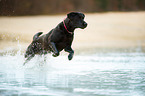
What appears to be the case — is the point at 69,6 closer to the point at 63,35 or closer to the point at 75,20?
the point at 63,35

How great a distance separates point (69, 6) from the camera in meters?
26.5

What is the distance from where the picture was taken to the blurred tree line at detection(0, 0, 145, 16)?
26156 millimetres

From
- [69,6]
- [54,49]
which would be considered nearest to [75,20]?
[54,49]

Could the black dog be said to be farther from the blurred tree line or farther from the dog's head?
the blurred tree line

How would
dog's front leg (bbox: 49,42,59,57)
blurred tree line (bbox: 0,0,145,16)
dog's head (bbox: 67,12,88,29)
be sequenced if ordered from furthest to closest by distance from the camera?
1. blurred tree line (bbox: 0,0,145,16)
2. dog's front leg (bbox: 49,42,59,57)
3. dog's head (bbox: 67,12,88,29)

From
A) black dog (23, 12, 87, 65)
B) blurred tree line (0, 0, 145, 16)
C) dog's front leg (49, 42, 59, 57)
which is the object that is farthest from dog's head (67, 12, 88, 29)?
blurred tree line (0, 0, 145, 16)

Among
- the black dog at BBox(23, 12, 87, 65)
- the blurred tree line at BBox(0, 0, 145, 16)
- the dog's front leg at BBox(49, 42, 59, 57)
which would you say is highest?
the blurred tree line at BBox(0, 0, 145, 16)

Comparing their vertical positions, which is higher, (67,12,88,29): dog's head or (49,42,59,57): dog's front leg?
(67,12,88,29): dog's head

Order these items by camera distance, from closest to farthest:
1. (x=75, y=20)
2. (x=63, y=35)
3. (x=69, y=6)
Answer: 1. (x=75, y=20)
2. (x=63, y=35)
3. (x=69, y=6)

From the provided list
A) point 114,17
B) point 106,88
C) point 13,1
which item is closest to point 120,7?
point 114,17

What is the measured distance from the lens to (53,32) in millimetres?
6770

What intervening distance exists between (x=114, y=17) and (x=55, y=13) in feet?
18.1

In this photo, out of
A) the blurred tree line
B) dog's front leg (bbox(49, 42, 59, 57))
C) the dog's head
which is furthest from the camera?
the blurred tree line

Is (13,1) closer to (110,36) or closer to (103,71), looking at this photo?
(110,36)
